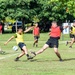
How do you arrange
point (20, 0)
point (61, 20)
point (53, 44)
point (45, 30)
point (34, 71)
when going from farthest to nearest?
point (45, 30) → point (61, 20) → point (20, 0) → point (53, 44) → point (34, 71)

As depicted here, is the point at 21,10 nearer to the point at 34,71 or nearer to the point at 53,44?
the point at 53,44

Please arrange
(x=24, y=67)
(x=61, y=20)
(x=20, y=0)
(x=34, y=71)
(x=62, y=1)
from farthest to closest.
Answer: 1. (x=61, y=20)
2. (x=20, y=0)
3. (x=62, y=1)
4. (x=24, y=67)
5. (x=34, y=71)

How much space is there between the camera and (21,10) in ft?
211

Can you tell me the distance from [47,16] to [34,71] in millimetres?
53241

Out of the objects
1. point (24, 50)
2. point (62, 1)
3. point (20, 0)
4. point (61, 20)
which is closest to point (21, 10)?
point (20, 0)

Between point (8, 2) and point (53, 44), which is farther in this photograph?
point (8, 2)

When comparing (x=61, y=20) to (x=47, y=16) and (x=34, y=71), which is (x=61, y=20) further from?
(x=34, y=71)

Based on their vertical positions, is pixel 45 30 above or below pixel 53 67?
below

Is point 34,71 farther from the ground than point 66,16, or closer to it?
farther from the ground

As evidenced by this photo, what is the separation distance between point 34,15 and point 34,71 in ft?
174

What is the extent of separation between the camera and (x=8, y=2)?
6462 cm

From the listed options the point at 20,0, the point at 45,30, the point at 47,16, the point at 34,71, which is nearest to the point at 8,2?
the point at 20,0

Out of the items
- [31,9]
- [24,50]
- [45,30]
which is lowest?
[45,30]

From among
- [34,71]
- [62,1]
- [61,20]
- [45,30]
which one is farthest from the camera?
[45,30]
